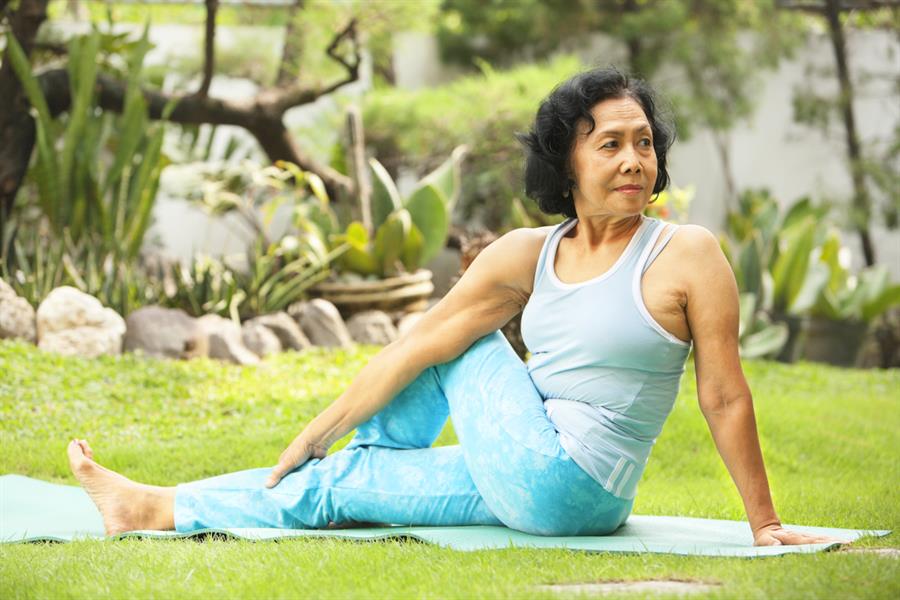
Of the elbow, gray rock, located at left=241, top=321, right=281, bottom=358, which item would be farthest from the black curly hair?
gray rock, located at left=241, top=321, right=281, bottom=358

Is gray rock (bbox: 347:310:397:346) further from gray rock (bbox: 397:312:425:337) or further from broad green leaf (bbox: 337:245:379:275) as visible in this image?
broad green leaf (bbox: 337:245:379:275)

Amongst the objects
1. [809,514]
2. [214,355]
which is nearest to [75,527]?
[809,514]

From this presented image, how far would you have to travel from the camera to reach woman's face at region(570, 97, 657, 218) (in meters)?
2.27

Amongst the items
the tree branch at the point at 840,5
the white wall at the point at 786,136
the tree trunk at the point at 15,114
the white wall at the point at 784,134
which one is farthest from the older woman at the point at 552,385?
the tree branch at the point at 840,5

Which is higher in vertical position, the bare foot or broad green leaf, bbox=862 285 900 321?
the bare foot

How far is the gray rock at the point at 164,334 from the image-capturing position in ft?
17.3

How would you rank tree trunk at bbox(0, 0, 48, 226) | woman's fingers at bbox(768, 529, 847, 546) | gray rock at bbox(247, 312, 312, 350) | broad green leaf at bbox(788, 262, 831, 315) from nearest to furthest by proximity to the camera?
woman's fingers at bbox(768, 529, 847, 546), gray rock at bbox(247, 312, 312, 350), tree trunk at bbox(0, 0, 48, 226), broad green leaf at bbox(788, 262, 831, 315)

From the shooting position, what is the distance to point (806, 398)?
17.1 ft

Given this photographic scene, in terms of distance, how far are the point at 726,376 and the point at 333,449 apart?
199cm

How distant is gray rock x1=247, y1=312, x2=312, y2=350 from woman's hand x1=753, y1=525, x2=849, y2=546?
3828 millimetres

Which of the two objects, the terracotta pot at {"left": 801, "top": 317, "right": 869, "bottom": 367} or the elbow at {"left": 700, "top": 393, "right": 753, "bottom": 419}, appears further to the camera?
the terracotta pot at {"left": 801, "top": 317, "right": 869, "bottom": 367}

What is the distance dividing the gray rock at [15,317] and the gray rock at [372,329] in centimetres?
170

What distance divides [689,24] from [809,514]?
21.8 ft

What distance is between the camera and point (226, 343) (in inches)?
213
